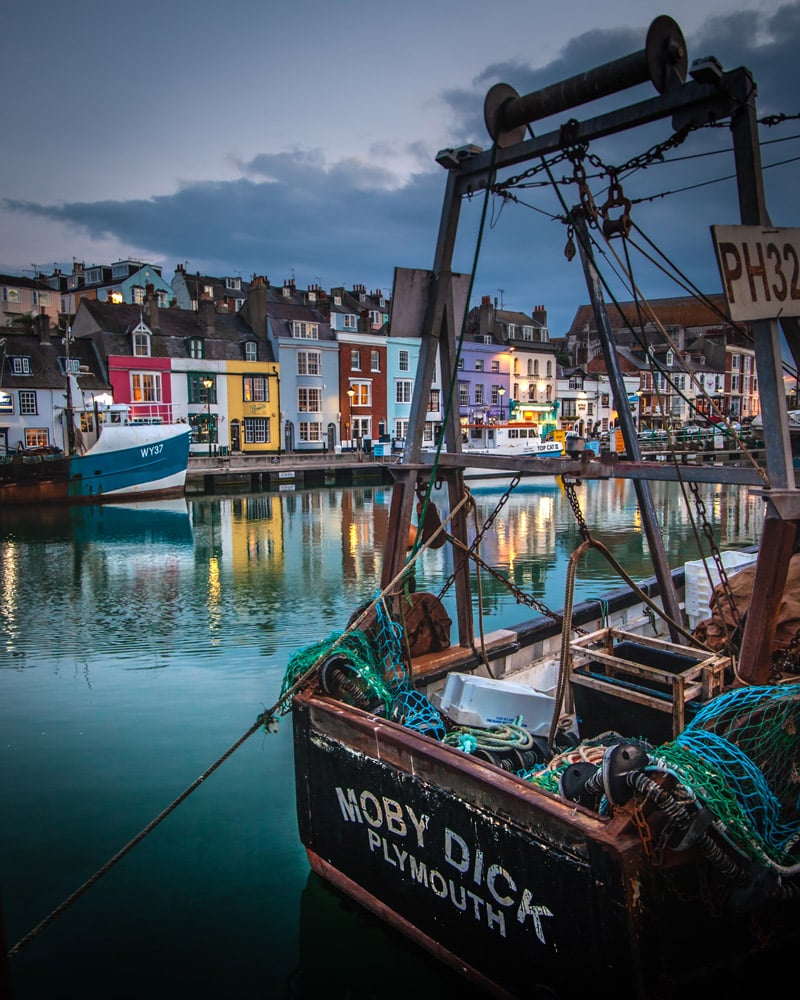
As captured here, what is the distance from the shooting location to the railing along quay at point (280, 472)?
40281 millimetres

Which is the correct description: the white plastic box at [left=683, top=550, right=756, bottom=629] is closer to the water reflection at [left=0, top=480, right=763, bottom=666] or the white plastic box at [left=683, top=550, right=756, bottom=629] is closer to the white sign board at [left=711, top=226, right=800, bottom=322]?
the water reflection at [left=0, top=480, right=763, bottom=666]

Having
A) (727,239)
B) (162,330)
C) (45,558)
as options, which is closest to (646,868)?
(727,239)

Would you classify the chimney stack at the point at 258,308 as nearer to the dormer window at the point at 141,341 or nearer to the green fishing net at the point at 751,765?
the dormer window at the point at 141,341

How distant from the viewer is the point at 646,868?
3438mm

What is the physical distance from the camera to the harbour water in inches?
216

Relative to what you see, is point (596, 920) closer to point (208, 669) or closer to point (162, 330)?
point (208, 669)

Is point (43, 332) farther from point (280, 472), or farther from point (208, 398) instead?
point (280, 472)

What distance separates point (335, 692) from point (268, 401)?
148 ft

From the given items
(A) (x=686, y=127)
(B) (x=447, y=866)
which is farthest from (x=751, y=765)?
(A) (x=686, y=127)

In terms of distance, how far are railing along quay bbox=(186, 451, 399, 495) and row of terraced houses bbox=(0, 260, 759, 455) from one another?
379cm

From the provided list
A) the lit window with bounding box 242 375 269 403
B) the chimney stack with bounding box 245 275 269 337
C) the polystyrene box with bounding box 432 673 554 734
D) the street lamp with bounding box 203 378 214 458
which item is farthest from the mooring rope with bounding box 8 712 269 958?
the chimney stack with bounding box 245 275 269 337

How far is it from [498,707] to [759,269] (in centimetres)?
384

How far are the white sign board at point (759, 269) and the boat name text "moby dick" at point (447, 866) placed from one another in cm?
373

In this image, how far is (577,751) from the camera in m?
4.98
